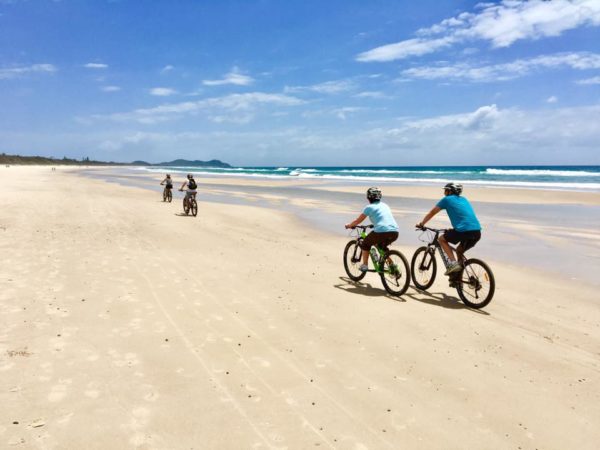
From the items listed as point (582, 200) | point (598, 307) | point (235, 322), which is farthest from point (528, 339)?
point (582, 200)

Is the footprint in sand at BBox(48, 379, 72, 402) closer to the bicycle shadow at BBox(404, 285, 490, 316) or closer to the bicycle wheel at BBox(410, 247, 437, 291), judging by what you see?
the bicycle shadow at BBox(404, 285, 490, 316)

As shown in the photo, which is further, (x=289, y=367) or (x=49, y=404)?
(x=289, y=367)

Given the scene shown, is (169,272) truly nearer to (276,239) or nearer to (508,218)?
(276,239)

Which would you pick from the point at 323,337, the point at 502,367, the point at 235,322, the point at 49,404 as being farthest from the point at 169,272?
the point at 502,367

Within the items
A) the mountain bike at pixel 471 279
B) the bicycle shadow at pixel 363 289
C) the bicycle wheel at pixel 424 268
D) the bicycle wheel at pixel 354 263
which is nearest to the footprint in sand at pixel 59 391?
the bicycle shadow at pixel 363 289

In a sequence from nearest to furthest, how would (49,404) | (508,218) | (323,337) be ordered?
1. (49,404)
2. (323,337)
3. (508,218)

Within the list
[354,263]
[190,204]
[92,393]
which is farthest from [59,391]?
[190,204]

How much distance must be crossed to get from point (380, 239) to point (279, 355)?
11.8ft

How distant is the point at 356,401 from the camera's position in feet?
13.7

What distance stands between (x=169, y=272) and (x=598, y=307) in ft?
26.8

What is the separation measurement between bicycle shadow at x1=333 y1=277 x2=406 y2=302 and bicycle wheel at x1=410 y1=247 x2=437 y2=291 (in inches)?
29.2

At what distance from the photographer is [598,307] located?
7.30 meters

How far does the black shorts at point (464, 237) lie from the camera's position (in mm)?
7197

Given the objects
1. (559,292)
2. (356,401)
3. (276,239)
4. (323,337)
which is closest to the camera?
(356,401)
